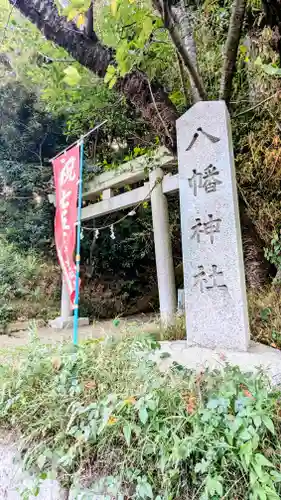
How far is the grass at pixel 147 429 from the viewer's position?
3.42ft

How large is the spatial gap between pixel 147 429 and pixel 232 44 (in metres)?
2.85

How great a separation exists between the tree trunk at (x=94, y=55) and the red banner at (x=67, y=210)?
0.98 metres

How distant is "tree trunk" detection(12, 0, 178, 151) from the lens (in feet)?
9.58

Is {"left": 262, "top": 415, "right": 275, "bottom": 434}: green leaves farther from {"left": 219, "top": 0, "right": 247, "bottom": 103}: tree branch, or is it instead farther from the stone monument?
{"left": 219, "top": 0, "right": 247, "bottom": 103}: tree branch

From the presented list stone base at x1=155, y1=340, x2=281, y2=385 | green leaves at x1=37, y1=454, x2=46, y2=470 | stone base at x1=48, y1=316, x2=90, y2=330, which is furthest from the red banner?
green leaves at x1=37, y1=454, x2=46, y2=470

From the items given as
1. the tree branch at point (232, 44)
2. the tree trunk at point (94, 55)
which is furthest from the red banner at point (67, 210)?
the tree branch at point (232, 44)

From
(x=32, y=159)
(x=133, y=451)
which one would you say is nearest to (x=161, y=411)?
(x=133, y=451)

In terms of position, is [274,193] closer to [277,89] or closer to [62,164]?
[277,89]

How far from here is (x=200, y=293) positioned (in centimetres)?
254

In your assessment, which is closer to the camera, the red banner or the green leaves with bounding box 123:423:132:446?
the green leaves with bounding box 123:423:132:446

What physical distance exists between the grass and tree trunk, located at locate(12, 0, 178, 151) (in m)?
2.63

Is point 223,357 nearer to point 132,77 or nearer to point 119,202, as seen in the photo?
point 132,77

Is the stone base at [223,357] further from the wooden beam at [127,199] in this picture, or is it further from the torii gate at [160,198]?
the wooden beam at [127,199]

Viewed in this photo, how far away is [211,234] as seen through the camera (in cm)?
251
